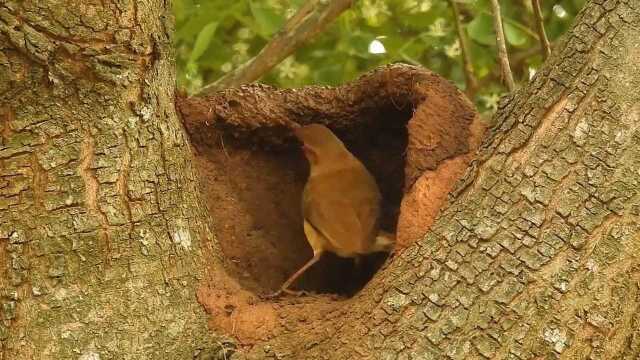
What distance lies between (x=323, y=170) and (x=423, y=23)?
59.5 inches

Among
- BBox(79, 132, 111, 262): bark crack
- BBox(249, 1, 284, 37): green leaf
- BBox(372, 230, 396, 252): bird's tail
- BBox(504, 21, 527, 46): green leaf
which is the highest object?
BBox(504, 21, 527, 46): green leaf

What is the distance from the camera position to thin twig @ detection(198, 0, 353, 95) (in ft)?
13.3

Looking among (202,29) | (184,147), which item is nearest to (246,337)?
(184,147)

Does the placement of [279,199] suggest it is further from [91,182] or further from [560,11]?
[560,11]

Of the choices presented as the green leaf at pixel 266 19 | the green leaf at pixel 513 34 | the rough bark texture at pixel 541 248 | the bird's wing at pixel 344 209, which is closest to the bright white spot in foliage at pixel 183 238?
the rough bark texture at pixel 541 248

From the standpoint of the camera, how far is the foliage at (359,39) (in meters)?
4.79

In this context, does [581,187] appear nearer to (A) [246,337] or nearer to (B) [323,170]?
(A) [246,337]

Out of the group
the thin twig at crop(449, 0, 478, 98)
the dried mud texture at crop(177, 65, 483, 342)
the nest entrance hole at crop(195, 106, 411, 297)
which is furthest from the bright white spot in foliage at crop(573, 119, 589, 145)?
the thin twig at crop(449, 0, 478, 98)

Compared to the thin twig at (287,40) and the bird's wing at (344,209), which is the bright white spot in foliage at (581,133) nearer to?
the bird's wing at (344,209)

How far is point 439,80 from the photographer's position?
3205mm

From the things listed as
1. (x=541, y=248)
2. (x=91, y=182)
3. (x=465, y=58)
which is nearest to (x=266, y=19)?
(x=465, y=58)

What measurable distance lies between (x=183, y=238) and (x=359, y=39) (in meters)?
2.45

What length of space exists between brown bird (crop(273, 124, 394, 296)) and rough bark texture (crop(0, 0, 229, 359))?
776 mm

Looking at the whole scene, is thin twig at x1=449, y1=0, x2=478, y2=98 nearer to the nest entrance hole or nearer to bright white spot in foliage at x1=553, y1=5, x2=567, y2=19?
the nest entrance hole
